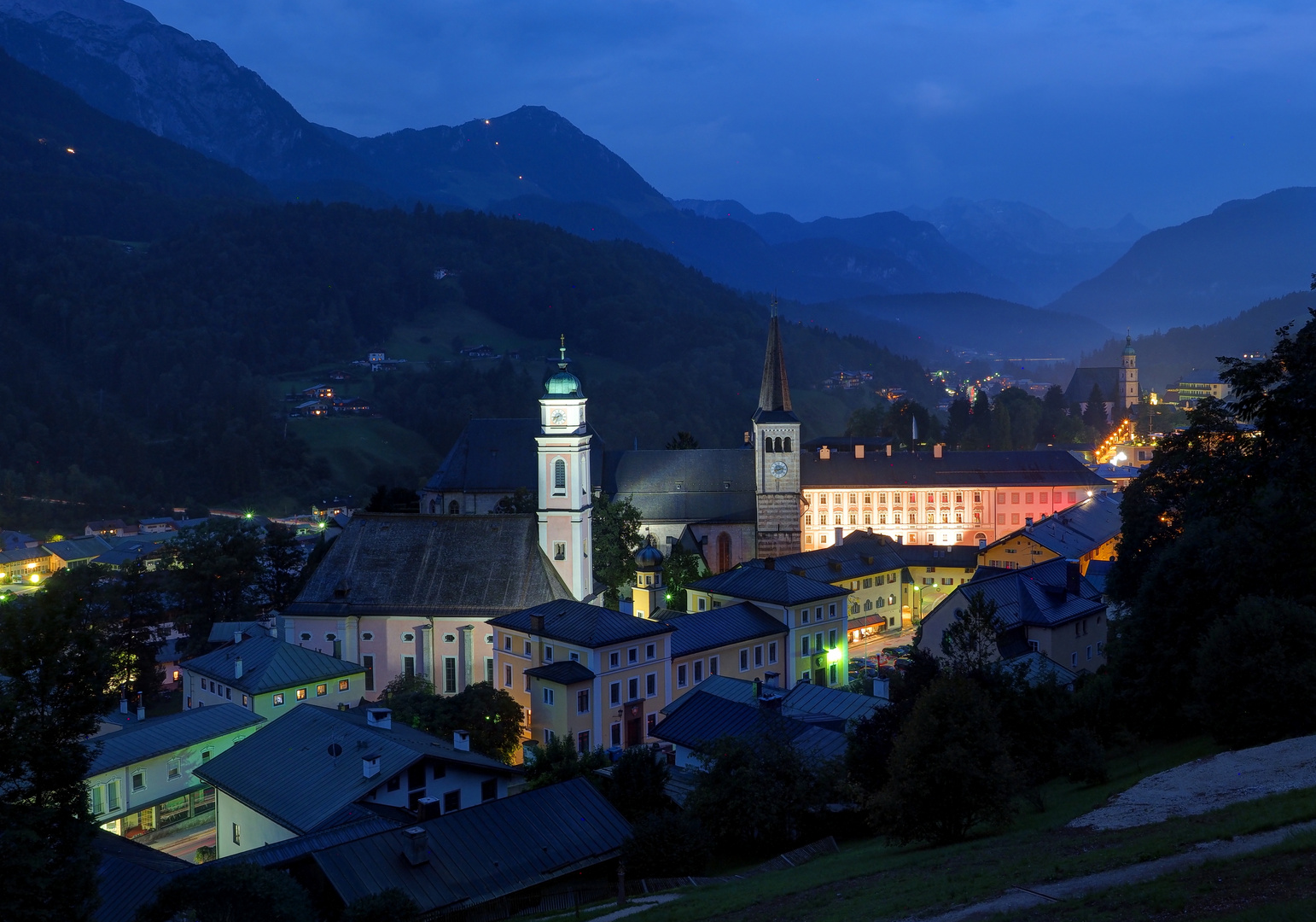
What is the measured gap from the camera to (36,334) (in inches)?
7411

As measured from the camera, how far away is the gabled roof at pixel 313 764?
3089 centimetres

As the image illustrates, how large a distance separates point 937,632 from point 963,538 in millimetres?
41518

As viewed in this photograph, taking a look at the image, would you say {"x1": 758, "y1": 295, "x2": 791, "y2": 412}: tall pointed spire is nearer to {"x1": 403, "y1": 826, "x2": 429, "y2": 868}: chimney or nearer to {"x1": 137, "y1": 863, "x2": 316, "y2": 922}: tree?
{"x1": 403, "y1": 826, "x2": 429, "y2": 868}: chimney

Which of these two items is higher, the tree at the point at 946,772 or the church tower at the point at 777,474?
the church tower at the point at 777,474

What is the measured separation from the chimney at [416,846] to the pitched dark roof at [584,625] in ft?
57.4

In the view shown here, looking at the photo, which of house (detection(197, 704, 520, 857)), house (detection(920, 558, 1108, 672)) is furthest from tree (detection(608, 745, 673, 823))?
house (detection(920, 558, 1108, 672))

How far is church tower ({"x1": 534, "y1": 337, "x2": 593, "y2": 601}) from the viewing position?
5278 centimetres

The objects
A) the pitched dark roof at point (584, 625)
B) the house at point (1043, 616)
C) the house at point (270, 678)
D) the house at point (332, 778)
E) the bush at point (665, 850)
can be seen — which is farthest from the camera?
the house at point (270, 678)

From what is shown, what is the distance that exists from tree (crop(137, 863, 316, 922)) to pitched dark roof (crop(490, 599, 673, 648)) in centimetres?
2208

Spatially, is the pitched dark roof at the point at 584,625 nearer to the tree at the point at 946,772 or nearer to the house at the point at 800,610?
the house at the point at 800,610

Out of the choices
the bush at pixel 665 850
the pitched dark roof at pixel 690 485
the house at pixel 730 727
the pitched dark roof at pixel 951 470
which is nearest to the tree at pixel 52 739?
the bush at pixel 665 850

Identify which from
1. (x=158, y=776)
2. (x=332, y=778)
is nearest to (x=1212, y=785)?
(x=332, y=778)

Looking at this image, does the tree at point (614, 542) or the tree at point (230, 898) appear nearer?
the tree at point (230, 898)

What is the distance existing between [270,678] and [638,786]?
20.7m
